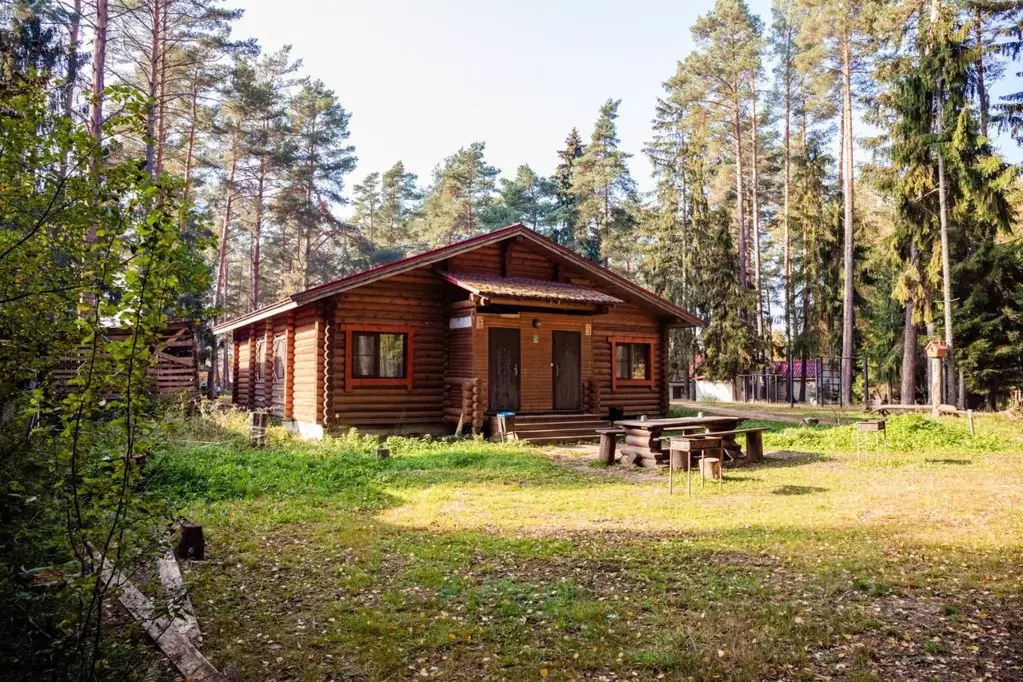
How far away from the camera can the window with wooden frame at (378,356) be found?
1545 cm

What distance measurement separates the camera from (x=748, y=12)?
3094 cm

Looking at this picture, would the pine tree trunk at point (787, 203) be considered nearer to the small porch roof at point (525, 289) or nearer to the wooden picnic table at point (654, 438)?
the small porch roof at point (525, 289)

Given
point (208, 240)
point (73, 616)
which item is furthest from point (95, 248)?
point (73, 616)

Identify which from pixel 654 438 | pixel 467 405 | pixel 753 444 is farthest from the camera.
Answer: pixel 467 405

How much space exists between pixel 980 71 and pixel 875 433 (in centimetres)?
1512

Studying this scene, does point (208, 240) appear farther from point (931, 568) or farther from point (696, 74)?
point (696, 74)

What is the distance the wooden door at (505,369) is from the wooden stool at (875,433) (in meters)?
7.89

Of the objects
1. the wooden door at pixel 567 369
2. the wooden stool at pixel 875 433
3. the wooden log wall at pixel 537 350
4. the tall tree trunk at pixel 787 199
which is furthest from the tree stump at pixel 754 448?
the tall tree trunk at pixel 787 199

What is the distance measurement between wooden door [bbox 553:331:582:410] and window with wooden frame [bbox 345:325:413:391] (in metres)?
4.05

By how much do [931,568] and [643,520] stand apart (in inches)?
117

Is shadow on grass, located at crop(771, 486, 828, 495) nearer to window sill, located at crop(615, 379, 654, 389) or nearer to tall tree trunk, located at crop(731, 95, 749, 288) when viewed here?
window sill, located at crop(615, 379, 654, 389)

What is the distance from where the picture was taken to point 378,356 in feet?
52.6

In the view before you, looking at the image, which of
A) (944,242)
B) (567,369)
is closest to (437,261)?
(567,369)

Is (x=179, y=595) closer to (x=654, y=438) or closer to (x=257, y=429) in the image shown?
(x=654, y=438)
